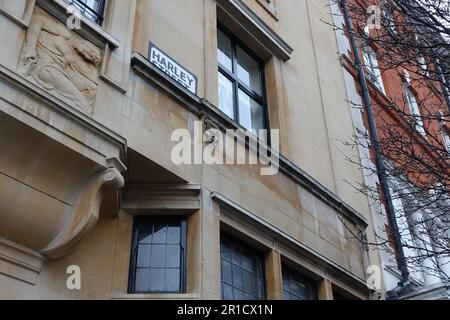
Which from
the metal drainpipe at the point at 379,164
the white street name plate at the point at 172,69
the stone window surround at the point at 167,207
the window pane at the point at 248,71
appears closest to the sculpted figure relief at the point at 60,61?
the white street name plate at the point at 172,69

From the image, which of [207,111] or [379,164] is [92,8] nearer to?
[207,111]

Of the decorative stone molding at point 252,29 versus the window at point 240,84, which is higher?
the decorative stone molding at point 252,29

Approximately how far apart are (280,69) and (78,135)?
20.5 feet

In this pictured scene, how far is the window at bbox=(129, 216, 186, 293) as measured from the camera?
6.61 meters

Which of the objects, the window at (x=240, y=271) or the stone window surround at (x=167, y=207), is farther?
the window at (x=240, y=271)

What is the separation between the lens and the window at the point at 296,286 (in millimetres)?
8398

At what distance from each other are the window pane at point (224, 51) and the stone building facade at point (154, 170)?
30mm

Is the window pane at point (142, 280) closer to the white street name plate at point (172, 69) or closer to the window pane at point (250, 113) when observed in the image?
the white street name plate at point (172, 69)

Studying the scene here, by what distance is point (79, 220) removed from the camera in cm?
573

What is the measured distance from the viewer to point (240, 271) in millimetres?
7648

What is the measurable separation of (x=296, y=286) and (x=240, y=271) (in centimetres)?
140

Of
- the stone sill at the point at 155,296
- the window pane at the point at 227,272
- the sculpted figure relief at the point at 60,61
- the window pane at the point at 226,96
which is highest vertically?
the window pane at the point at 226,96
